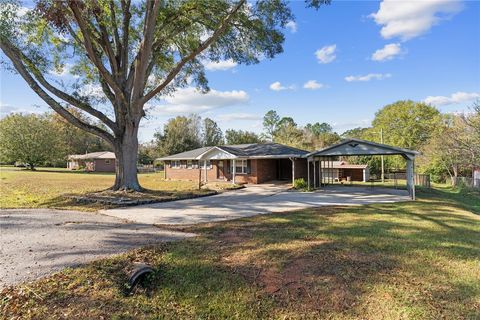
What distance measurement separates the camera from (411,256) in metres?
5.33

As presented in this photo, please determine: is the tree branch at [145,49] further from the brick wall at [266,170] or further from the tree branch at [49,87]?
the brick wall at [266,170]

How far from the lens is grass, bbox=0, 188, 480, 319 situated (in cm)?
367

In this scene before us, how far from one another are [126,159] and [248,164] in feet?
35.6

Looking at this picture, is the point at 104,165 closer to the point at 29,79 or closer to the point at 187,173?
the point at 187,173

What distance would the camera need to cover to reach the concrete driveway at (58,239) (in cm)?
493

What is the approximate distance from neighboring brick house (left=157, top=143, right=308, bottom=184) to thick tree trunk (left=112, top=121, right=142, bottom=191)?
270 inches

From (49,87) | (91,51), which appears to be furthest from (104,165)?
(91,51)

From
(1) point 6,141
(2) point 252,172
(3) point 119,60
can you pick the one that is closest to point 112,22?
(3) point 119,60

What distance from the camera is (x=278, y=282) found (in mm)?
4316

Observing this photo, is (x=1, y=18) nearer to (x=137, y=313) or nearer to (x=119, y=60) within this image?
(x=119, y=60)

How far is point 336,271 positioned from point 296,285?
811 millimetres

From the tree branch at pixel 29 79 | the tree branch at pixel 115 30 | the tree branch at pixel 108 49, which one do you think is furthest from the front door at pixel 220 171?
the tree branch at pixel 29 79

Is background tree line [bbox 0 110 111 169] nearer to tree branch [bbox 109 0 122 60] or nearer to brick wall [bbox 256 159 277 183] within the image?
tree branch [bbox 109 0 122 60]

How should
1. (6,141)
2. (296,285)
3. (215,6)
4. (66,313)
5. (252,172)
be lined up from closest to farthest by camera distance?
(66,313) → (296,285) → (215,6) → (252,172) → (6,141)
